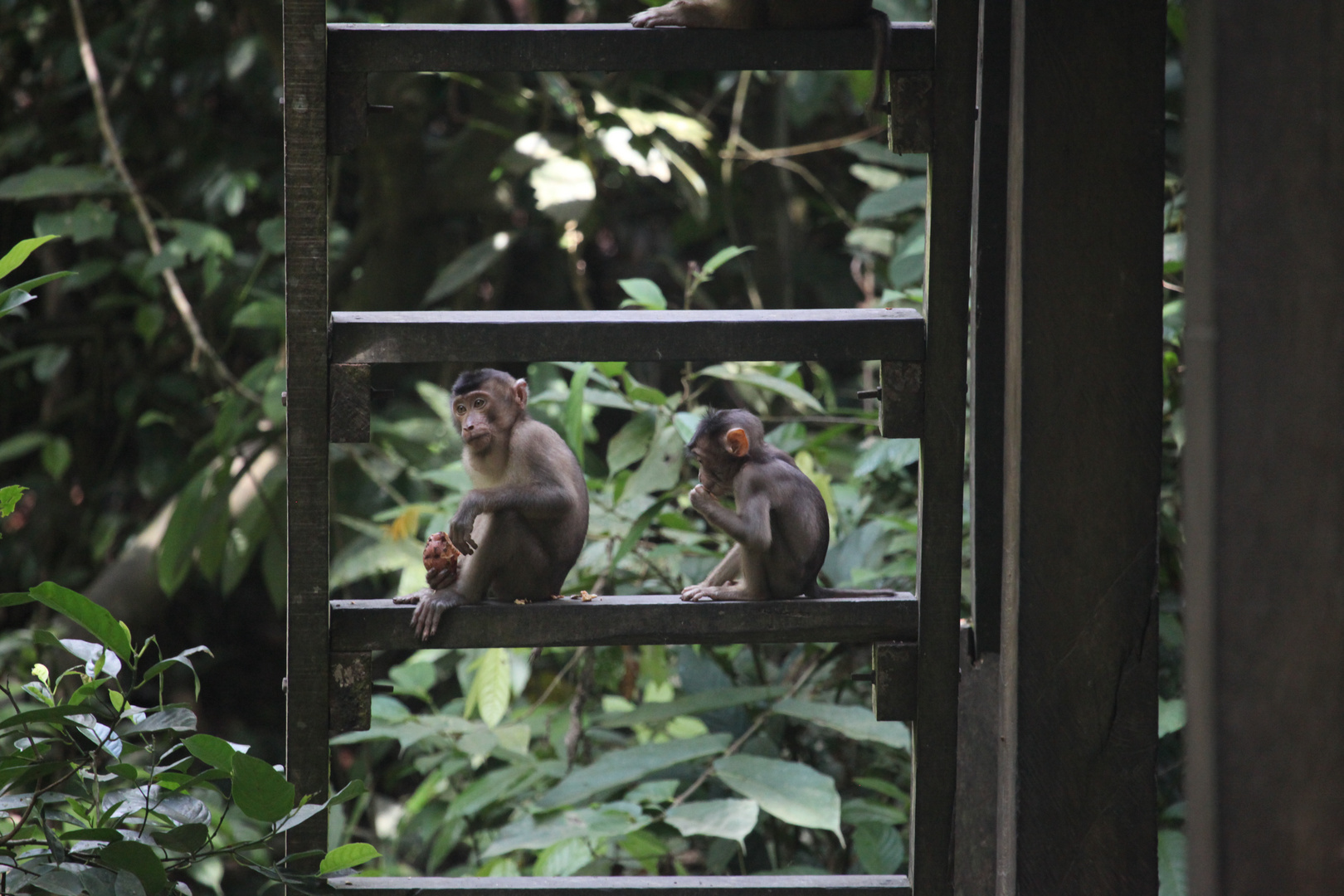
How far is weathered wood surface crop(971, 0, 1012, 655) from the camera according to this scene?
99.9 inches

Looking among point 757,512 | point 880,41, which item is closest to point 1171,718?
point 757,512

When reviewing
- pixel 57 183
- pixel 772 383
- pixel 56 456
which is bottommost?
pixel 56 456

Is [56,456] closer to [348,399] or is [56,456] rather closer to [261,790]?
[348,399]

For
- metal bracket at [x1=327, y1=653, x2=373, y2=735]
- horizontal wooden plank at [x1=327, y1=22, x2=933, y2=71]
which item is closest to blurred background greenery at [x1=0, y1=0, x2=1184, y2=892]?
metal bracket at [x1=327, y1=653, x2=373, y2=735]

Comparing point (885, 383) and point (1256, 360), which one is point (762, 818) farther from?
point (1256, 360)

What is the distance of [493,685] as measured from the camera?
13.0 ft

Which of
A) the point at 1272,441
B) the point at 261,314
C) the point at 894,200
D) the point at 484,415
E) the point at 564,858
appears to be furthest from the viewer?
the point at 261,314

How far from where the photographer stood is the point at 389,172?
6.11m

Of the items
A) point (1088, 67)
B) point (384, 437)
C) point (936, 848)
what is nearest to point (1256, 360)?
point (1088, 67)

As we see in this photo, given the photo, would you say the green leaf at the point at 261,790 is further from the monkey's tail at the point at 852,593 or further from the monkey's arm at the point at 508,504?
the monkey's tail at the point at 852,593

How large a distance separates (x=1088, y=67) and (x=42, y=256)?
6007 mm

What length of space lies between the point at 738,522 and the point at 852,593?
A: 0.31 metres

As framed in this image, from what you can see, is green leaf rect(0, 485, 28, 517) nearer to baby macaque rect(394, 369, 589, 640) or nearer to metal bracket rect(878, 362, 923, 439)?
baby macaque rect(394, 369, 589, 640)

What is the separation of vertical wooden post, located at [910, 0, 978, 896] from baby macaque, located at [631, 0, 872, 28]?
177 millimetres
